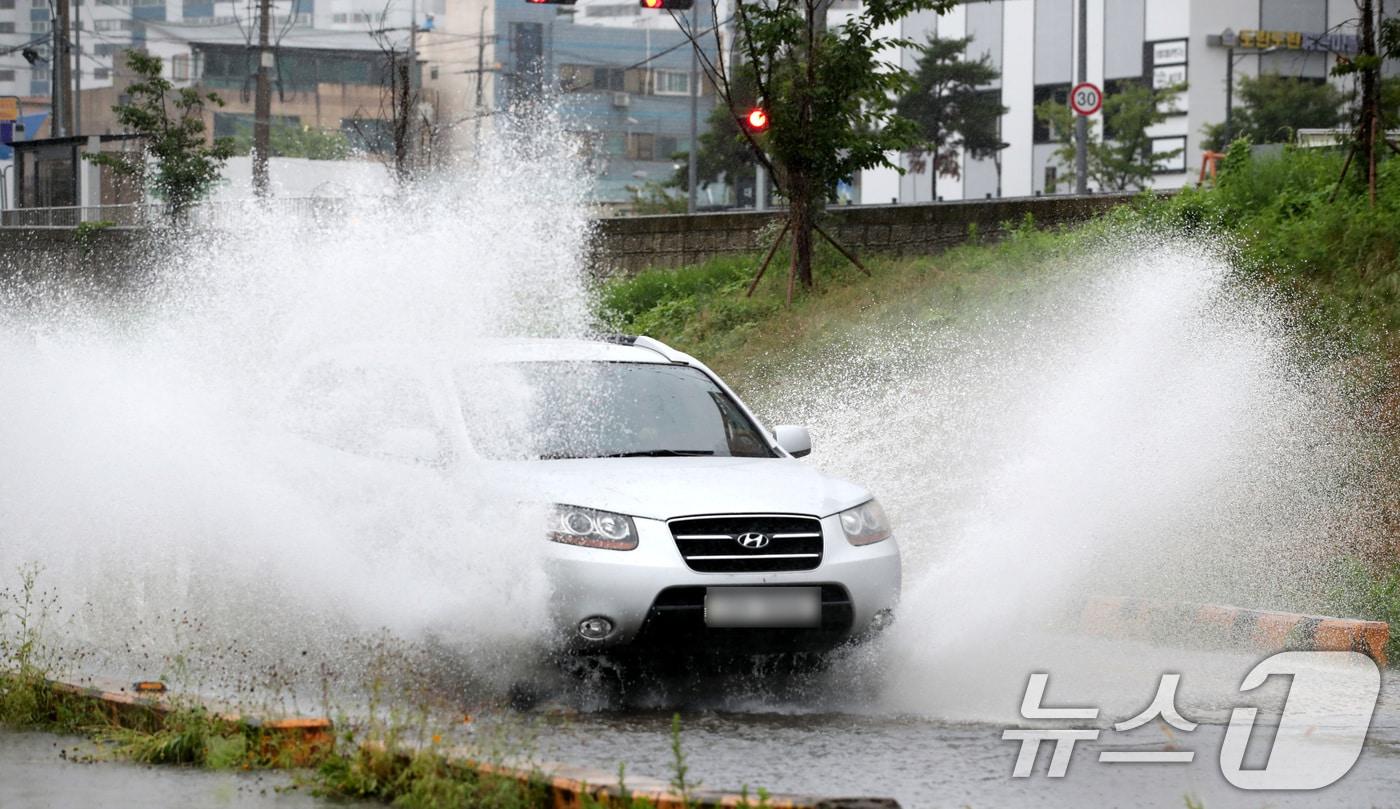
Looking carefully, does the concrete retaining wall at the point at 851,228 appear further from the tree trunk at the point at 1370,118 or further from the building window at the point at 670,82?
the building window at the point at 670,82

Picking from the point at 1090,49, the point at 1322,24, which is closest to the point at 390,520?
the point at 1090,49

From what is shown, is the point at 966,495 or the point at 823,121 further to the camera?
the point at 823,121

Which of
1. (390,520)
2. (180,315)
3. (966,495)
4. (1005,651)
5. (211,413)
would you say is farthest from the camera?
(180,315)

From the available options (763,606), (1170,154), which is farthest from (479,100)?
(763,606)

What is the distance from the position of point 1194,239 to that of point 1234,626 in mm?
8690

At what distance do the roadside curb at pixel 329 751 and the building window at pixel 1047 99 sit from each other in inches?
2660

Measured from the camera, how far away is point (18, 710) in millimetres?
6527

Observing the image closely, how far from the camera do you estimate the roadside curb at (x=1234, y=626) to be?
8.70 metres

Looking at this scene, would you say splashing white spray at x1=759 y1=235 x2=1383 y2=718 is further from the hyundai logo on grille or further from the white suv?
the hyundai logo on grille

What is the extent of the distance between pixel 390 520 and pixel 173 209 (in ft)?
126

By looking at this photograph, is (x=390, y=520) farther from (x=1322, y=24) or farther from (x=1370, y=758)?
(x=1322, y=24)

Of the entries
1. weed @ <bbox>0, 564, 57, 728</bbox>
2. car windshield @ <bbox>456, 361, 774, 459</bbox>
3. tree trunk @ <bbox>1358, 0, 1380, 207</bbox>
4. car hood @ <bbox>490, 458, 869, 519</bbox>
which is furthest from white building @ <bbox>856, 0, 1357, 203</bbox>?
weed @ <bbox>0, 564, 57, 728</bbox>

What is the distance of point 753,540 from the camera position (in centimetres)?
712

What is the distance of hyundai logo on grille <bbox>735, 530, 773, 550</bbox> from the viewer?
709cm
